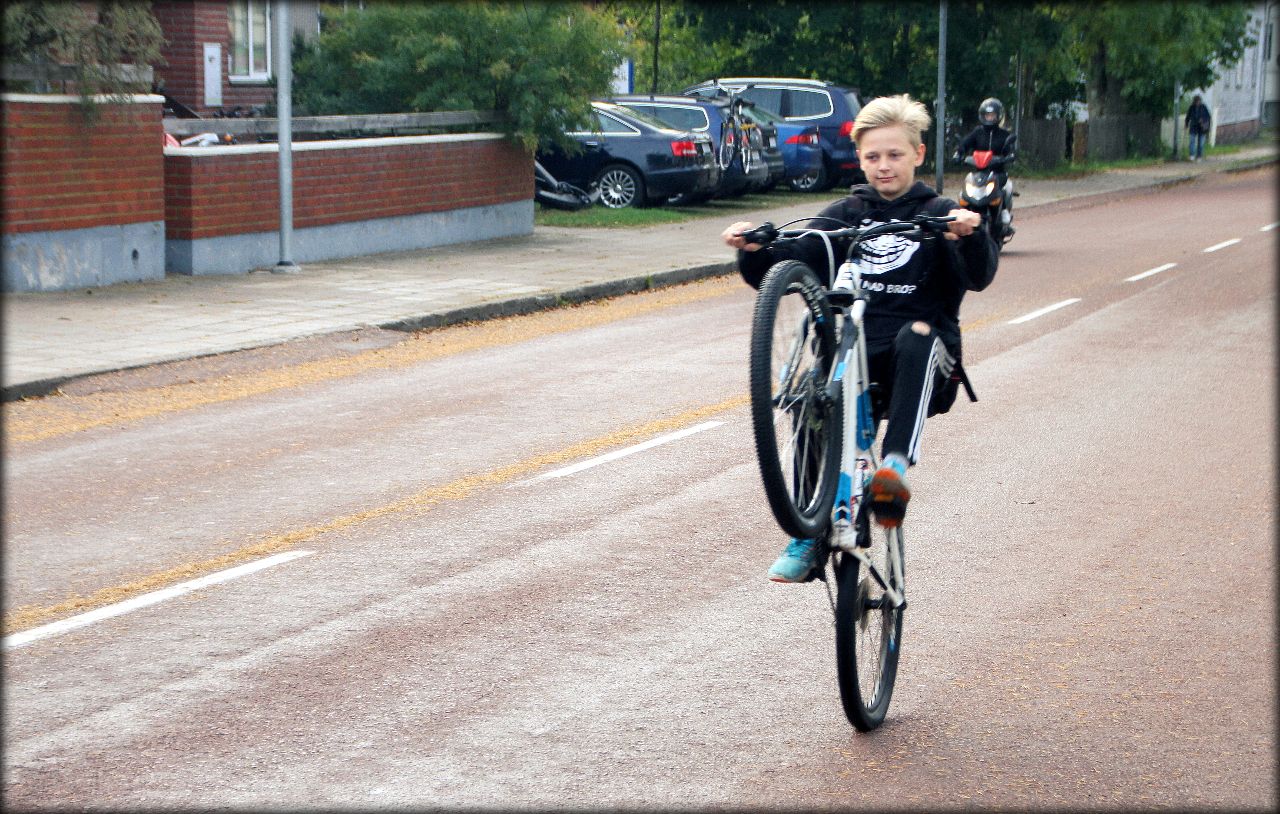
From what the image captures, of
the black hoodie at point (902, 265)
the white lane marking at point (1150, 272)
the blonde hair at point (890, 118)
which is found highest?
the blonde hair at point (890, 118)

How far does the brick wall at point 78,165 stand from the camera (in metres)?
14.1

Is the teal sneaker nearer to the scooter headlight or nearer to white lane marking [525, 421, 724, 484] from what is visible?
white lane marking [525, 421, 724, 484]

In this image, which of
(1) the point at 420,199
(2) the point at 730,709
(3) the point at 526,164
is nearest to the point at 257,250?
(1) the point at 420,199

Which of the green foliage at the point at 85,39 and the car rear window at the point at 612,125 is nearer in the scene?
the green foliage at the point at 85,39

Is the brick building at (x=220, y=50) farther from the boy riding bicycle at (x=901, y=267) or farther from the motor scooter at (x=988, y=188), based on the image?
the boy riding bicycle at (x=901, y=267)

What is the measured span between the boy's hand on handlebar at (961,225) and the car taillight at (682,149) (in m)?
20.0

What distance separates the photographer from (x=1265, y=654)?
5.56m

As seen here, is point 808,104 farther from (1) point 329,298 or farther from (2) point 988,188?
(1) point 329,298

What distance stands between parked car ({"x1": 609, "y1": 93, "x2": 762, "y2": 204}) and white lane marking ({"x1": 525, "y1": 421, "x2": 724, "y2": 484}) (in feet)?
53.5

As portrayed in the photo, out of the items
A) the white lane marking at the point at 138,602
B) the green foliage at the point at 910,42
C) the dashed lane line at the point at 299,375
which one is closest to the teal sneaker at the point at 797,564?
the white lane marking at the point at 138,602

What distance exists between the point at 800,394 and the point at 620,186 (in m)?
20.7

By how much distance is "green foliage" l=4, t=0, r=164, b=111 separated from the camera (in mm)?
14289

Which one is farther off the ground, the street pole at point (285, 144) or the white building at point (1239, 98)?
the white building at point (1239, 98)

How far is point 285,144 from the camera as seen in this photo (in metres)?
16.4
